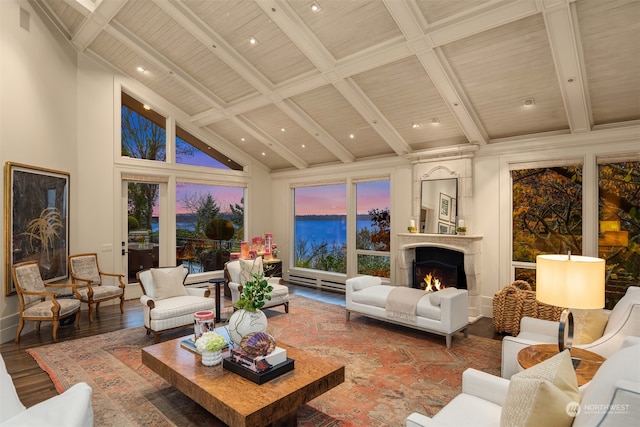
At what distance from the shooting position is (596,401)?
1215 mm

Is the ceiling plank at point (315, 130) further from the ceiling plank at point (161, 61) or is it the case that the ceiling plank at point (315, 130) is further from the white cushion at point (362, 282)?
the white cushion at point (362, 282)

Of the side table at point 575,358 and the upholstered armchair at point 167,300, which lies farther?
the upholstered armchair at point 167,300

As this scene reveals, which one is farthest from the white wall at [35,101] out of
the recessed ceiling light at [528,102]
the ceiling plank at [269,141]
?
the recessed ceiling light at [528,102]

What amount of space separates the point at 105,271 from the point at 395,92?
5.57m

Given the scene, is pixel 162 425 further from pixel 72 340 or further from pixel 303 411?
pixel 72 340

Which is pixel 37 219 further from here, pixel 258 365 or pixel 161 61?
pixel 258 365

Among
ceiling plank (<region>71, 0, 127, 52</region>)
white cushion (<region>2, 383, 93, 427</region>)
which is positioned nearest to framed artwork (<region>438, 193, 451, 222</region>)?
white cushion (<region>2, 383, 93, 427</region>)

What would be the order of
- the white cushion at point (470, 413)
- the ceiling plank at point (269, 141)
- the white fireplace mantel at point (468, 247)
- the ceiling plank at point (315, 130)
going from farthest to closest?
the ceiling plank at point (269, 141) < the ceiling plank at point (315, 130) < the white fireplace mantel at point (468, 247) < the white cushion at point (470, 413)

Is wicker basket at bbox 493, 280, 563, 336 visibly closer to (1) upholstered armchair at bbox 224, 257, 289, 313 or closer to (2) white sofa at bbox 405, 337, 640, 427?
(2) white sofa at bbox 405, 337, 640, 427

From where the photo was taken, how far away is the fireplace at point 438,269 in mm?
5645

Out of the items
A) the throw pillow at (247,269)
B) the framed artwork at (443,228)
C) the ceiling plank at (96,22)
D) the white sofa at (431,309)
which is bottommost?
the white sofa at (431,309)

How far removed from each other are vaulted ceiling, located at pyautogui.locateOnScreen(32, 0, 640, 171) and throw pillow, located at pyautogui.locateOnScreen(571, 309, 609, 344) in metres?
2.57

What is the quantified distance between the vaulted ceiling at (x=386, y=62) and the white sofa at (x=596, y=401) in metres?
3.08

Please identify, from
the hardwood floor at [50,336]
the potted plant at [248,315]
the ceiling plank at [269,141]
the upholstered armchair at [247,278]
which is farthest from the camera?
the ceiling plank at [269,141]
